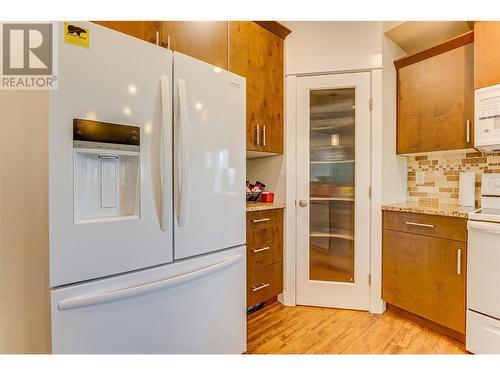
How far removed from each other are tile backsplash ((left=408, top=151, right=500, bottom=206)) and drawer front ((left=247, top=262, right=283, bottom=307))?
1.45m

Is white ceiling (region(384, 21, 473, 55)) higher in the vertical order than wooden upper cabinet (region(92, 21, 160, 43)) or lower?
higher

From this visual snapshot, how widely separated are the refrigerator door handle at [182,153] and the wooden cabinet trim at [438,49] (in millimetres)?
2004

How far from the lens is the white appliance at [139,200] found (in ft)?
2.87

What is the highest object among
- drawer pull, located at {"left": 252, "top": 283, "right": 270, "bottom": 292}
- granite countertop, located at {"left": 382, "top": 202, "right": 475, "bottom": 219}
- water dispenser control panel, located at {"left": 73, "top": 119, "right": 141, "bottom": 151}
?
water dispenser control panel, located at {"left": 73, "top": 119, "right": 141, "bottom": 151}

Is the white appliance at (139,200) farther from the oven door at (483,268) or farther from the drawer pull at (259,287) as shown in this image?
the oven door at (483,268)

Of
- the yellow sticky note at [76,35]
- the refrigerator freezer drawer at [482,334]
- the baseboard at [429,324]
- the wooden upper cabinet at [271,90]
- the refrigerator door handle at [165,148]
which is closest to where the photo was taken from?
the yellow sticky note at [76,35]

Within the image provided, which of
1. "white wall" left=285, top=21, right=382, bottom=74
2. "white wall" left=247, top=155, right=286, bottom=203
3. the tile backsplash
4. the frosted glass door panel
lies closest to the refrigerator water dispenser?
"white wall" left=247, top=155, right=286, bottom=203

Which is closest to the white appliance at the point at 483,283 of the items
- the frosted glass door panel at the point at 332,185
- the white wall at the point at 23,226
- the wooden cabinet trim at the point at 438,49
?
the frosted glass door panel at the point at 332,185

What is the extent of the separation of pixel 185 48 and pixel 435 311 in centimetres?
243

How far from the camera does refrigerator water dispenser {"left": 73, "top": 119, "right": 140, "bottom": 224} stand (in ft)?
2.96

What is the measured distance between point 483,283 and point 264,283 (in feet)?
4.63

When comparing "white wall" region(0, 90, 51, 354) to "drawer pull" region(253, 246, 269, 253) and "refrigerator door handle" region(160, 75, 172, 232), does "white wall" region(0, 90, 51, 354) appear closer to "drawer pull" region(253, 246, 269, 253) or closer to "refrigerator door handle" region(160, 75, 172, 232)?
"refrigerator door handle" region(160, 75, 172, 232)

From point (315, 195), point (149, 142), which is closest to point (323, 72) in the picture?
point (315, 195)

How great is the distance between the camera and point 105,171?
0.98 m
